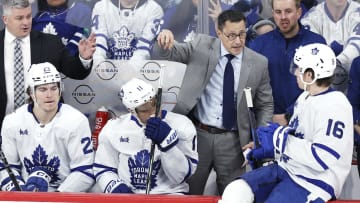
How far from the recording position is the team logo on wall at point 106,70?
469 centimetres

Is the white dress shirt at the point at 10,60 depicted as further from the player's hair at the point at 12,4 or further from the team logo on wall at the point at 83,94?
the team logo on wall at the point at 83,94

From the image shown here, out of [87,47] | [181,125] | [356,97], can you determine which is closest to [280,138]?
[181,125]

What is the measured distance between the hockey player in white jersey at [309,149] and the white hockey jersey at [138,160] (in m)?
0.66

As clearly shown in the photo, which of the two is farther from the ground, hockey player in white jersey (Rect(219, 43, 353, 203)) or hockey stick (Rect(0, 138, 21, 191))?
hockey player in white jersey (Rect(219, 43, 353, 203))

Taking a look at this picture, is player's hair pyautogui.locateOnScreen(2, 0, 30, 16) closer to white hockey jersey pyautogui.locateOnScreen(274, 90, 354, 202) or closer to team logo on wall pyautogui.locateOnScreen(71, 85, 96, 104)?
team logo on wall pyautogui.locateOnScreen(71, 85, 96, 104)

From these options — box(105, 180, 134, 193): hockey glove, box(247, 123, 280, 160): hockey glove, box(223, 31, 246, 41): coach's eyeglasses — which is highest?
box(223, 31, 246, 41): coach's eyeglasses

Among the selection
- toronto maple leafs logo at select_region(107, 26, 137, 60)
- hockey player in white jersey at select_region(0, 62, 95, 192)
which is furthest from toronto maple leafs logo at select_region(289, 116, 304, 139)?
toronto maple leafs logo at select_region(107, 26, 137, 60)

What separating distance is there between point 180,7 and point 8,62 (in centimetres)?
103

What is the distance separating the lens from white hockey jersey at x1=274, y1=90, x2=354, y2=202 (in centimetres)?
321

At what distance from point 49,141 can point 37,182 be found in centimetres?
29

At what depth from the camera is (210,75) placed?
14.0ft

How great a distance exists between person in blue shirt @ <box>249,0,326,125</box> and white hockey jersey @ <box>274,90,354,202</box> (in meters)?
1.00

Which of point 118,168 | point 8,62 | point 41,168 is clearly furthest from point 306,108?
point 8,62

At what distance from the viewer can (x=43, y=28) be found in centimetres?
467
